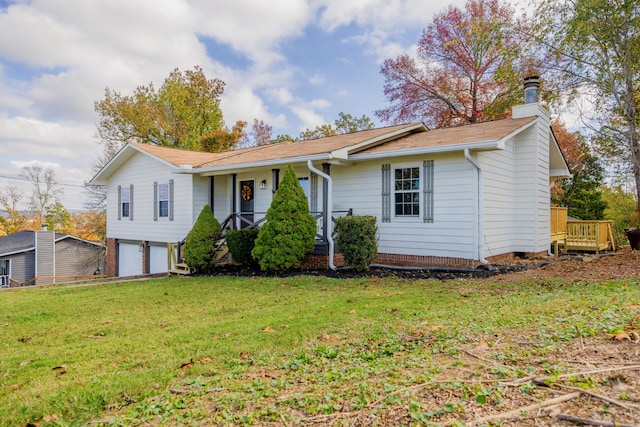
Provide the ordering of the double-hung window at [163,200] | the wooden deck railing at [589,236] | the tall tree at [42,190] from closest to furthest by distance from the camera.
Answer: the wooden deck railing at [589,236]
the double-hung window at [163,200]
the tall tree at [42,190]

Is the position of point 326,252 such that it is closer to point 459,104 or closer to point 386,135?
point 386,135

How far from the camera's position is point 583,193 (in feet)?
66.5

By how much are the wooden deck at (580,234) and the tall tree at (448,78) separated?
7.53 m

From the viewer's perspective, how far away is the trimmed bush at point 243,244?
38.0 feet

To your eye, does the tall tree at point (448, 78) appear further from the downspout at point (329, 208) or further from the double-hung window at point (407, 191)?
the downspout at point (329, 208)

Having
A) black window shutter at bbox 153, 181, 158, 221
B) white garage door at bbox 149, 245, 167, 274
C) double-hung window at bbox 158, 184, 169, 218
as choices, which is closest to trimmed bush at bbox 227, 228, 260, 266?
double-hung window at bbox 158, 184, 169, 218

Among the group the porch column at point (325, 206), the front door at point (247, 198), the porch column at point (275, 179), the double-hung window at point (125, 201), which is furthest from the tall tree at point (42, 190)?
the porch column at point (325, 206)

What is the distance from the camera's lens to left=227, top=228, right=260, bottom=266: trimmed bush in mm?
11586

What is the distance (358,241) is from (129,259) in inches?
499

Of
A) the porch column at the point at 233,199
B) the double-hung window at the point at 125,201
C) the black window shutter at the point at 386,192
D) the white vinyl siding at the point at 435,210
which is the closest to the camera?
the white vinyl siding at the point at 435,210

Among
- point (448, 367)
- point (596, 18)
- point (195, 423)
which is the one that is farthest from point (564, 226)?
point (195, 423)

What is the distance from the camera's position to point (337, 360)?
3.46 metres

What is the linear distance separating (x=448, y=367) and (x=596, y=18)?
12319mm

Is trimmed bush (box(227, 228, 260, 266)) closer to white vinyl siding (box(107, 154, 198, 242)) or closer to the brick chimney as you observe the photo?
white vinyl siding (box(107, 154, 198, 242))
